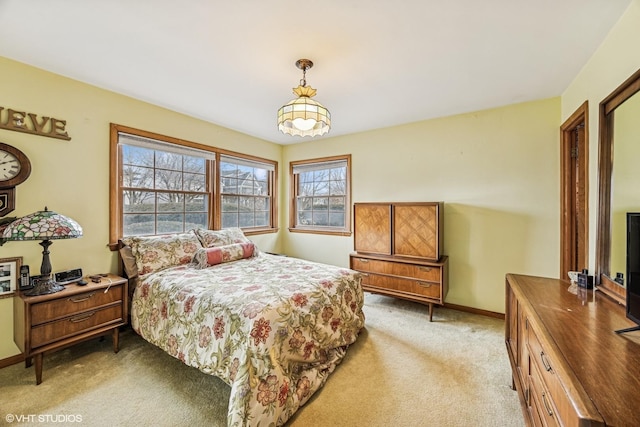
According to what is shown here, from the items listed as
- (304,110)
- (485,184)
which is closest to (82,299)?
(304,110)

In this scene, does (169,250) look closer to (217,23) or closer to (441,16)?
(217,23)

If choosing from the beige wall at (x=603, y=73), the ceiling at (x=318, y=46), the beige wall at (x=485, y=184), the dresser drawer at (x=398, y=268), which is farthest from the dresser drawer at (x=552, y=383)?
the beige wall at (x=485, y=184)

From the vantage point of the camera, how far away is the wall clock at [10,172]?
2105mm

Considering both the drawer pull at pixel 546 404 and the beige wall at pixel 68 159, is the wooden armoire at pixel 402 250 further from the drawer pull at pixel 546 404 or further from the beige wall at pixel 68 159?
the beige wall at pixel 68 159

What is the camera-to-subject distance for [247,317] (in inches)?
66.4

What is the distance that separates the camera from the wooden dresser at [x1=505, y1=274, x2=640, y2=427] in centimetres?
74

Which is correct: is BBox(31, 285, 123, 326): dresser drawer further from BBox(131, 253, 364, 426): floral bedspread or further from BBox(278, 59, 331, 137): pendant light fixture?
BBox(278, 59, 331, 137): pendant light fixture

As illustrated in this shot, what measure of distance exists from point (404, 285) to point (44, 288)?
334cm

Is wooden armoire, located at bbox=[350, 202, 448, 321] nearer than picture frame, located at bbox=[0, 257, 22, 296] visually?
No

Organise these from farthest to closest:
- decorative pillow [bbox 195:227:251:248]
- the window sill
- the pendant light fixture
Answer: the window sill < decorative pillow [bbox 195:227:251:248] < the pendant light fixture

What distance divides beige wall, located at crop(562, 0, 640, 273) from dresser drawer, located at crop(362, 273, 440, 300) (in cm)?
135

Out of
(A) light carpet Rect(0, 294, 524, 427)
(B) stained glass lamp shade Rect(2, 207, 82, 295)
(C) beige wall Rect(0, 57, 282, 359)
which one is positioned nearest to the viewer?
(A) light carpet Rect(0, 294, 524, 427)

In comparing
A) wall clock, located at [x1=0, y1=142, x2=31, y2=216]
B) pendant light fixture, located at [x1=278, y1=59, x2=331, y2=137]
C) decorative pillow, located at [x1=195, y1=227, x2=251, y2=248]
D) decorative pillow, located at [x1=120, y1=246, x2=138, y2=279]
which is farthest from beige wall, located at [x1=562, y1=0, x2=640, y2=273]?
wall clock, located at [x1=0, y1=142, x2=31, y2=216]

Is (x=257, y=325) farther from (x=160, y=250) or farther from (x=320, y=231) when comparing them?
(x=320, y=231)
